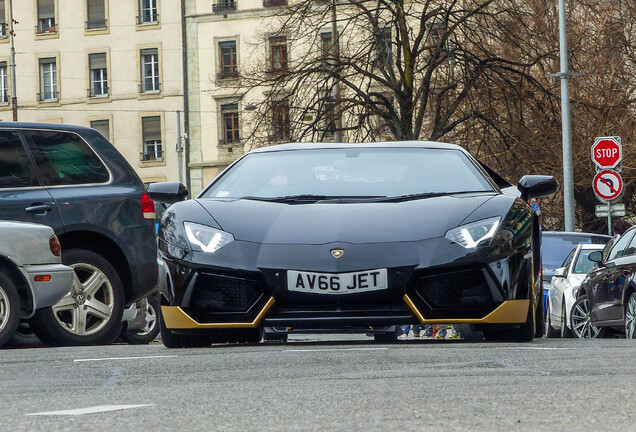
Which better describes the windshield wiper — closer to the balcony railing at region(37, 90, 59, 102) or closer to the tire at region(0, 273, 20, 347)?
the tire at region(0, 273, 20, 347)

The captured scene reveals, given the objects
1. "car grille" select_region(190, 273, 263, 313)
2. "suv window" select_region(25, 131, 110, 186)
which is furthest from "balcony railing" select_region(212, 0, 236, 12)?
"car grille" select_region(190, 273, 263, 313)

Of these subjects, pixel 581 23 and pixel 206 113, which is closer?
pixel 581 23

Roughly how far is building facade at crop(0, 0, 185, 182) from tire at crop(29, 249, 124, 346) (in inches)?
2136

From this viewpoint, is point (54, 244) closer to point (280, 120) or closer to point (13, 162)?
point (13, 162)

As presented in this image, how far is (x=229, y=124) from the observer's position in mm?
65812

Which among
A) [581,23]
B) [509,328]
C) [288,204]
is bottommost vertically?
[509,328]

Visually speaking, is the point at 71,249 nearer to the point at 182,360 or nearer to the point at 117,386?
the point at 182,360

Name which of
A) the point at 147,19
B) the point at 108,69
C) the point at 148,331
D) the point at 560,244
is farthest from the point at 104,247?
the point at 108,69

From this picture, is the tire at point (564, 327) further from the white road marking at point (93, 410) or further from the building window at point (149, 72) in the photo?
the building window at point (149, 72)

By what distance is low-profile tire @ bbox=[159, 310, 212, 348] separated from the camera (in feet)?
28.2

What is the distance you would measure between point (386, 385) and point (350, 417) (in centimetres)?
115

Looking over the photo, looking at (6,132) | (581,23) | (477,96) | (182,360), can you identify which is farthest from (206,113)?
(182,360)

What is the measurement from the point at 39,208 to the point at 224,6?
55492 millimetres

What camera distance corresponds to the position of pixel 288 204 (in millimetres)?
8344
